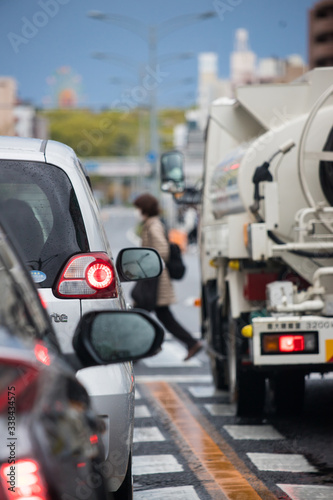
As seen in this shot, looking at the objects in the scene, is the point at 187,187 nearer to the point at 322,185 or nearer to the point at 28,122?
the point at 322,185

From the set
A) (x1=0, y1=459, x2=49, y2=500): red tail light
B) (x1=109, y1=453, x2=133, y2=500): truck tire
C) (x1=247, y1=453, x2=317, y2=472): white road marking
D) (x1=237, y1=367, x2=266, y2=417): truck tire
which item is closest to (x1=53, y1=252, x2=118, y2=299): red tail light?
(x1=109, y1=453, x2=133, y2=500): truck tire

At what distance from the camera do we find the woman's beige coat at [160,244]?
1218cm

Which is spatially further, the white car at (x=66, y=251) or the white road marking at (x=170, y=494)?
the white road marking at (x=170, y=494)

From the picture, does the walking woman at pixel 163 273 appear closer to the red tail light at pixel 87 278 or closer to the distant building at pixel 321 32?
the red tail light at pixel 87 278

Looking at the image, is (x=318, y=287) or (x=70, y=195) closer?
(x=70, y=195)

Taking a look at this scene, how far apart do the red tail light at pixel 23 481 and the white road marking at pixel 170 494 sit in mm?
3757

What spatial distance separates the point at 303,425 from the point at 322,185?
1.81m

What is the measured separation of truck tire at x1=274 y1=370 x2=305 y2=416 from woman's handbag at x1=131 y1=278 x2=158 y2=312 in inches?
142

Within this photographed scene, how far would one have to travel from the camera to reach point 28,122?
155 metres

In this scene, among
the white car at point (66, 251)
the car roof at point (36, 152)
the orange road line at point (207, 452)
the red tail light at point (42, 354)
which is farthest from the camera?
the orange road line at point (207, 452)

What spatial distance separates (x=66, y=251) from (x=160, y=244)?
7952 mm

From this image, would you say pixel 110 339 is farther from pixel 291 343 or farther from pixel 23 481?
pixel 291 343

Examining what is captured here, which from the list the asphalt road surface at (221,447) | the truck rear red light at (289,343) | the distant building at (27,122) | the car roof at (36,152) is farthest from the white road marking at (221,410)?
the distant building at (27,122)

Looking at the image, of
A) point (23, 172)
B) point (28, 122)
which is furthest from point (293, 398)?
point (28, 122)
